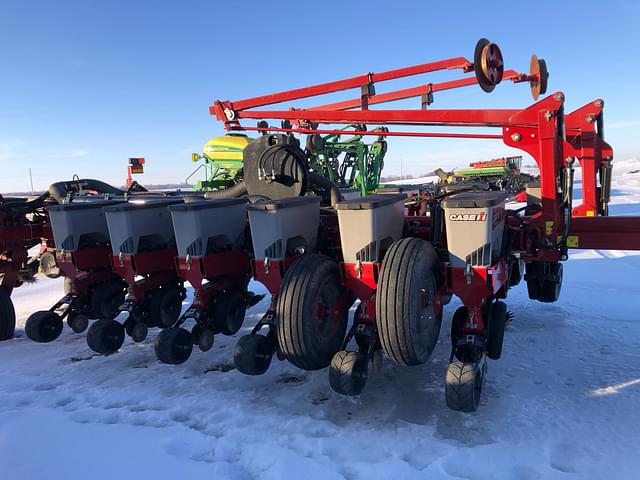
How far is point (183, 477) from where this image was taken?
2.44m

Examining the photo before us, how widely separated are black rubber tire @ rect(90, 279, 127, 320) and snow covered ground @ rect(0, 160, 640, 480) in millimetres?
468

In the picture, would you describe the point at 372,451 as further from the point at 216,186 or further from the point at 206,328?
the point at 216,186

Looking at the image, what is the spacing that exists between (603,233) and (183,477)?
3.48 metres

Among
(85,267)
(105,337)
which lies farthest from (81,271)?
(105,337)

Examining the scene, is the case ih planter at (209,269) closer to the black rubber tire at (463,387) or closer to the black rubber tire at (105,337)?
the black rubber tire at (105,337)

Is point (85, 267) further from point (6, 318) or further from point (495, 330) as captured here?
point (495, 330)

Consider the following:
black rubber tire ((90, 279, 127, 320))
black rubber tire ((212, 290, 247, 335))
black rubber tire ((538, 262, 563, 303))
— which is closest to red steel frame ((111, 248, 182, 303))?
black rubber tire ((90, 279, 127, 320))

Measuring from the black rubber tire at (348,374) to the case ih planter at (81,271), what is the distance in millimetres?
2828

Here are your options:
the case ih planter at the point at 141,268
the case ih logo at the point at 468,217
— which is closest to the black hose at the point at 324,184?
the case ih planter at the point at 141,268

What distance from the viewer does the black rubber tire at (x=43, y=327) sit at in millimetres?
4531

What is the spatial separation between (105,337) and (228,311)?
1142mm

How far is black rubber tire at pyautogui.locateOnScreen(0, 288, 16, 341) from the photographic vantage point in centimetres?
509

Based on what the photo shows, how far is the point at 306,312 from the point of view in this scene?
9.96 feet

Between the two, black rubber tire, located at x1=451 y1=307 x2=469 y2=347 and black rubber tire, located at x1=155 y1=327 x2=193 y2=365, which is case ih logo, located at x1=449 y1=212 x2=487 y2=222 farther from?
black rubber tire, located at x1=155 y1=327 x2=193 y2=365
